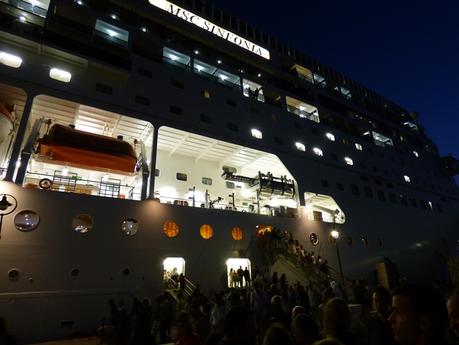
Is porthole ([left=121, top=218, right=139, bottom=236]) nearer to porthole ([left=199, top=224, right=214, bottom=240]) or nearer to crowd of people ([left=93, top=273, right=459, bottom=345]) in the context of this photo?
porthole ([left=199, top=224, right=214, bottom=240])

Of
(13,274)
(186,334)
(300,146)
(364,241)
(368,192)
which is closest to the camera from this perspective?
(186,334)

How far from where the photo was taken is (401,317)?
1.80 metres

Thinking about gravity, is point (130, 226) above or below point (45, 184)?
below

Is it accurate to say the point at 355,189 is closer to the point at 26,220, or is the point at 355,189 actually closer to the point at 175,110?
the point at 175,110

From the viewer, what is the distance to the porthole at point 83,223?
1077 cm

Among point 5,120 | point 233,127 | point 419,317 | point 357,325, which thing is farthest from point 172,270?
point 419,317

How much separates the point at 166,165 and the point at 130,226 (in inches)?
245

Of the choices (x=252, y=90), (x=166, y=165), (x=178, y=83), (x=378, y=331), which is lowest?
(x=378, y=331)

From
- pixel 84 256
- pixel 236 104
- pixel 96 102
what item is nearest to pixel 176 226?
pixel 84 256

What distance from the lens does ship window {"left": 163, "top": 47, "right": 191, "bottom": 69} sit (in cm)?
1725

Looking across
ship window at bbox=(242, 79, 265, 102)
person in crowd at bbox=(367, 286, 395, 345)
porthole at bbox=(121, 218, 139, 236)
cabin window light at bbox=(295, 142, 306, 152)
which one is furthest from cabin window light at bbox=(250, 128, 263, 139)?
person in crowd at bbox=(367, 286, 395, 345)

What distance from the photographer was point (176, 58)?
59.3 feet

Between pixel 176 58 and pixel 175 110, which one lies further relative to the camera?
pixel 176 58

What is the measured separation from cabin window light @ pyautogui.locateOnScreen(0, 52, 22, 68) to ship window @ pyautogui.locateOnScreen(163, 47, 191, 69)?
7.31 m
